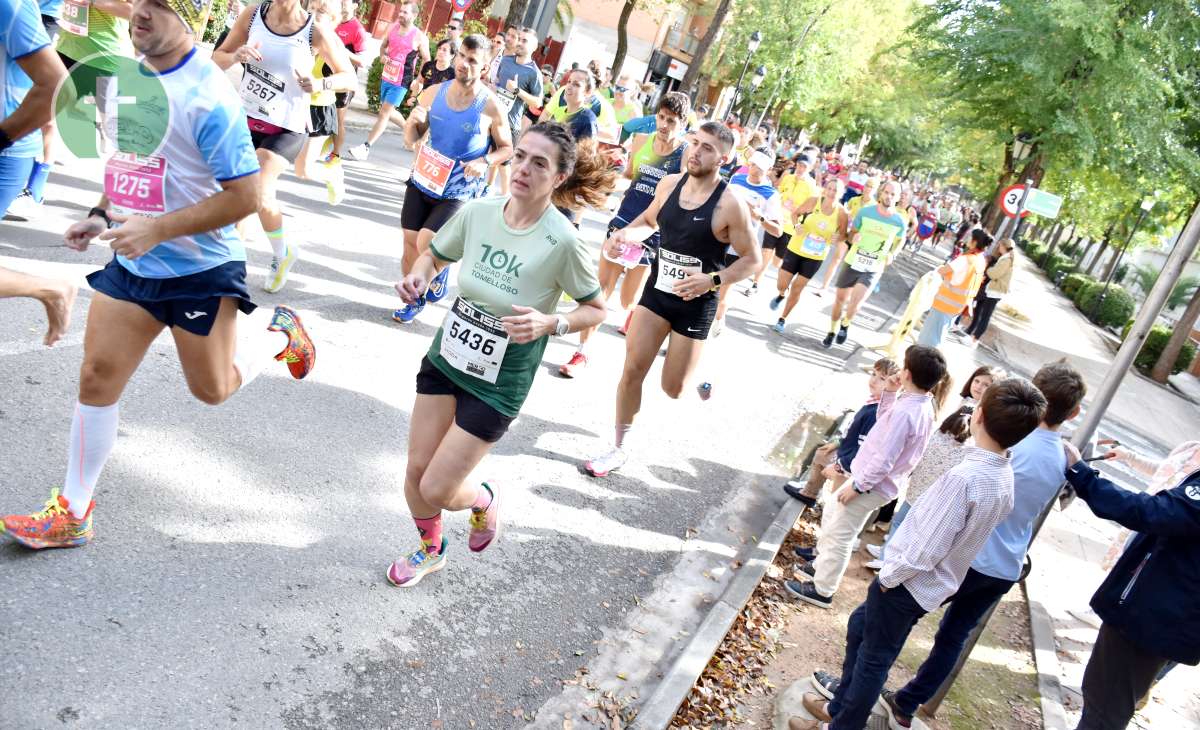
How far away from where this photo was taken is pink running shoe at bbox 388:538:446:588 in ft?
13.0

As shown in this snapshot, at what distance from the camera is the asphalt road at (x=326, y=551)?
3.08 m

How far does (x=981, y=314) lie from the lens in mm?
16797

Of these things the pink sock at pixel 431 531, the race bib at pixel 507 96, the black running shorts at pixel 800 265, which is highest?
the race bib at pixel 507 96

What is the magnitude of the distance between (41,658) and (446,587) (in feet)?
5.32

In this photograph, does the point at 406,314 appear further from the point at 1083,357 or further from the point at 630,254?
the point at 1083,357

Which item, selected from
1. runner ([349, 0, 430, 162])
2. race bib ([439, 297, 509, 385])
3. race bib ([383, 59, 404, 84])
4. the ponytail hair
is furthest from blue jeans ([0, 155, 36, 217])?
race bib ([383, 59, 404, 84])

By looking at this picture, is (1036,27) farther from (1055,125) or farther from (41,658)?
(41,658)

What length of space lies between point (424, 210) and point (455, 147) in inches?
19.8

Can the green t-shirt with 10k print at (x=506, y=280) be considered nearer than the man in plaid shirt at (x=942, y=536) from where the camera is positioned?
No

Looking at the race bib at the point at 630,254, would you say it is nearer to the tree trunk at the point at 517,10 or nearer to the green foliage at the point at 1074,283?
the tree trunk at the point at 517,10

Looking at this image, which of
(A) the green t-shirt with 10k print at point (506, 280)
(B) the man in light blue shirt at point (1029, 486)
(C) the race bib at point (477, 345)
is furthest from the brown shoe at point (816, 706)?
(C) the race bib at point (477, 345)

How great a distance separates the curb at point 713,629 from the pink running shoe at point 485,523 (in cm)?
97

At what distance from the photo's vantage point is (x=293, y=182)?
33.4 feet

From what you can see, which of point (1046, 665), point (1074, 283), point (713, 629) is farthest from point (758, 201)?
point (1074, 283)
